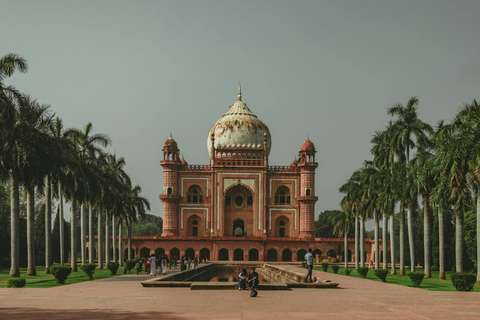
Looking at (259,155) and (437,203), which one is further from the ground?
(259,155)

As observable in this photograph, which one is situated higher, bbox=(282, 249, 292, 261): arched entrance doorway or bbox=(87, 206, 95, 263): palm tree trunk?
bbox=(87, 206, 95, 263): palm tree trunk

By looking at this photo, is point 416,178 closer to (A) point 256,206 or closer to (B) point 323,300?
(B) point 323,300

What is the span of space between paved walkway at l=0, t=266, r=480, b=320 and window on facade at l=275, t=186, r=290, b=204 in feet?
152

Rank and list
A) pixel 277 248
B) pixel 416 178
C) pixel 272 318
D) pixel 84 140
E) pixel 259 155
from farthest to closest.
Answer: pixel 259 155, pixel 277 248, pixel 84 140, pixel 416 178, pixel 272 318

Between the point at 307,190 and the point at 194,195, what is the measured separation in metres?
12.2

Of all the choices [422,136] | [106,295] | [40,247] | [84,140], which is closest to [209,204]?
[40,247]

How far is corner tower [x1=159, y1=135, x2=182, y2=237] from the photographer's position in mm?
66312

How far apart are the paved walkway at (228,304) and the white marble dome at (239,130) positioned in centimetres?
4922

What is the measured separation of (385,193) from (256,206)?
103ft

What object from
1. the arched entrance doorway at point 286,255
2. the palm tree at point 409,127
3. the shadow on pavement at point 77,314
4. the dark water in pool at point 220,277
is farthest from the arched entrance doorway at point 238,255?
the shadow on pavement at point 77,314

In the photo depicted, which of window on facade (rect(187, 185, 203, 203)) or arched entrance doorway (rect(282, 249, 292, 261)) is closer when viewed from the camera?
arched entrance doorway (rect(282, 249, 292, 261))

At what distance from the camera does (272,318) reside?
43.7 ft

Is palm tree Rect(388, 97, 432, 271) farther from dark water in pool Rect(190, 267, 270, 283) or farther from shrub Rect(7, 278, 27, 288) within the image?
shrub Rect(7, 278, 27, 288)

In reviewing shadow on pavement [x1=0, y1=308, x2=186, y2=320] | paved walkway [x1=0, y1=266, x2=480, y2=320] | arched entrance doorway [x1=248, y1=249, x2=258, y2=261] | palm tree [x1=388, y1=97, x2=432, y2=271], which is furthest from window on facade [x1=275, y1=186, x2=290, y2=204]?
shadow on pavement [x1=0, y1=308, x2=186, y2=320]
